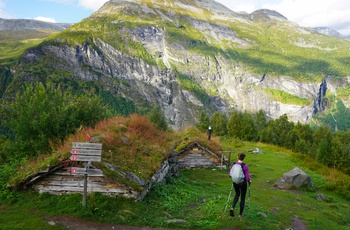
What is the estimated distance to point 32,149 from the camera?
79.6 feet

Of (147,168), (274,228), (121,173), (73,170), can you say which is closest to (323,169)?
(274,228)

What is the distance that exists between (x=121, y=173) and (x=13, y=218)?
5.06 meters

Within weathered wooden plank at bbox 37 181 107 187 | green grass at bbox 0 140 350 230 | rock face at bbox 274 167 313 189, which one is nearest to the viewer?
green grass at bbox 0 140 350 230

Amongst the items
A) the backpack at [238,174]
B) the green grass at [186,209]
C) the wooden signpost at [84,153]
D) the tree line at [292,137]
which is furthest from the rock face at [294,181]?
the tree line at [292,137]

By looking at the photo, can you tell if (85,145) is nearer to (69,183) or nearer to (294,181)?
(69,183)

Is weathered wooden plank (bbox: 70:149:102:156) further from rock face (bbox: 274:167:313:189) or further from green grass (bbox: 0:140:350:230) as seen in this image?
rock face (bbox: 274:167:313:189)

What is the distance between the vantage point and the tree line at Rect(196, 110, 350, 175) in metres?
41.6

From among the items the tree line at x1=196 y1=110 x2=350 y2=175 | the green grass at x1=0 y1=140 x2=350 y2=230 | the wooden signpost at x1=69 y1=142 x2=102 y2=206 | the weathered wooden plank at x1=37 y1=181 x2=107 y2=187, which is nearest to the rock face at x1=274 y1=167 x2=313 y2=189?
the green grass at x1=0 y1=140 x2=350 y2=230

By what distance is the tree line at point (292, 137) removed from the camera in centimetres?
4156

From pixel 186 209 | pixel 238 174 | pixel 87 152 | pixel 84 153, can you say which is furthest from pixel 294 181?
pixel 84 153

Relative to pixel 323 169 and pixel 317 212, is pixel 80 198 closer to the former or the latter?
pixel 317 212

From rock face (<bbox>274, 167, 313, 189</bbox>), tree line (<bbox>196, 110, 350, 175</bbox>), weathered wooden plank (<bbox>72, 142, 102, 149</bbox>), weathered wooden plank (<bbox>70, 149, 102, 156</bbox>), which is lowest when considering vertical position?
tree line (<bbox>196, 110, 350, 175</bbox>)

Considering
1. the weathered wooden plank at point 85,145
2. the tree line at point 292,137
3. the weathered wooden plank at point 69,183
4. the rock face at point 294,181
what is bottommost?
the tree line at point 292,137

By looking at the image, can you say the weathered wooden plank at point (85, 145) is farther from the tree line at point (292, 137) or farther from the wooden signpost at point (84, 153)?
the tree line at point (292, 137)
